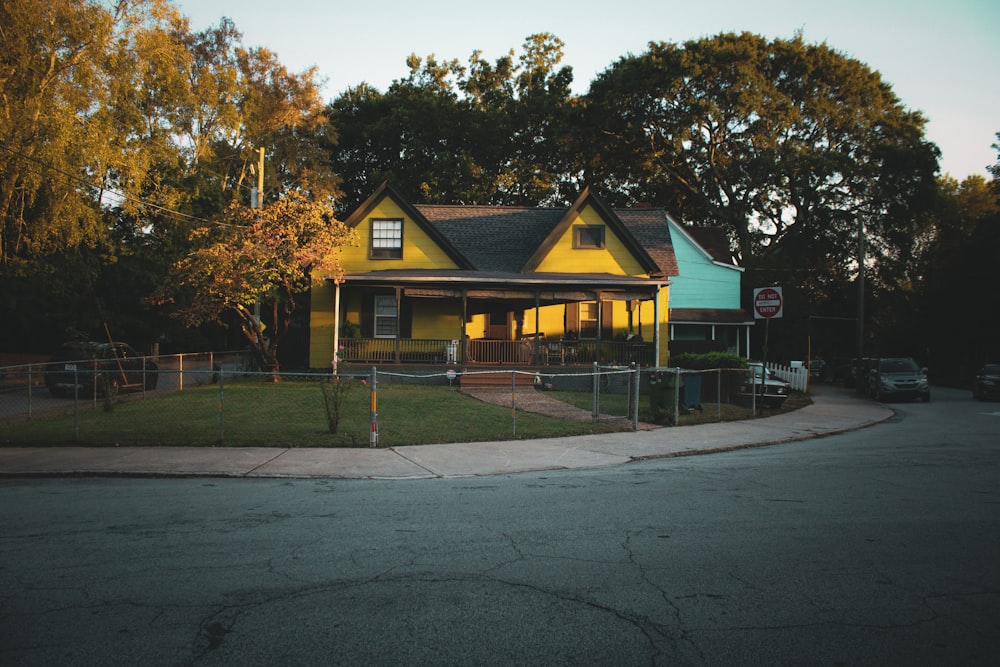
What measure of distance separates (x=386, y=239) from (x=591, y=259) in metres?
8.20

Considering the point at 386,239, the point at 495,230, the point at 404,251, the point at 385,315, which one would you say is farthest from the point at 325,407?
the point at 495,230

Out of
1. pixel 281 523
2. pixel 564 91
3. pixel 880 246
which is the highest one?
pixel 564 91

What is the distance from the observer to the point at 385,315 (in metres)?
27.3

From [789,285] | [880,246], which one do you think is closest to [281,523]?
[789,285]

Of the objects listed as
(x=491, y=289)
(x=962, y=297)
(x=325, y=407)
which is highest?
(x=962, y=297)

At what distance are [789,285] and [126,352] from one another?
36.6 m

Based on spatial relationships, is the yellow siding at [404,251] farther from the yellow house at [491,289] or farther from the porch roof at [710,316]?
the porch roof at [710,316]

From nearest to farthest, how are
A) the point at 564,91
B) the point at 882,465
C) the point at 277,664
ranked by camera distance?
the point at 277,664 < the point at 882,465 < the point at 564,91

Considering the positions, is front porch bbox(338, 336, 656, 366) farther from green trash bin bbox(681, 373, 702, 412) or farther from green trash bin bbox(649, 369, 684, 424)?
green trash bin bbox(649, 369, 684, 424)

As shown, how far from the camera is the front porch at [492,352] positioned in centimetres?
2525

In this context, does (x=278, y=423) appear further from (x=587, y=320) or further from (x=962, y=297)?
(x=962, y=297)

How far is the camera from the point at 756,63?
1666 inches

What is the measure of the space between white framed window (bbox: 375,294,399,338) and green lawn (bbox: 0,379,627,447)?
7020 millimetres

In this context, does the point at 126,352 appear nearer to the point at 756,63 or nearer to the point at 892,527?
the point at 892,527
